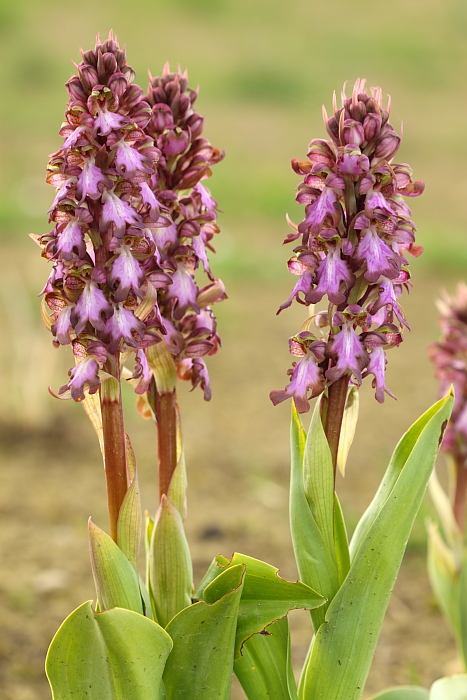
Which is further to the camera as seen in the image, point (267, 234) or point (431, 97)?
point (431, 97)

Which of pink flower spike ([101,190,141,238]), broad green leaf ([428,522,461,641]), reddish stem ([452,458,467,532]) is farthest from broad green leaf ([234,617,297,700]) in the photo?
reddish stem ([452,458,467,532])

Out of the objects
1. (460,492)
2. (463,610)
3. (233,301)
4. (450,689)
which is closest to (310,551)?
(450,689)

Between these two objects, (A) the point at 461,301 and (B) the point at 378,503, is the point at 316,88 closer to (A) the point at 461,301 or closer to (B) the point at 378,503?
(A) the point at 461,301

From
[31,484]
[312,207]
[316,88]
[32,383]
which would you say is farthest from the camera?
[316,88]

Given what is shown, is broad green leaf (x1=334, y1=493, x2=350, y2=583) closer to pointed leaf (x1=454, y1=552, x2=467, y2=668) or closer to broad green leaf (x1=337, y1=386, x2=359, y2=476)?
broad green leaf (x1=337, y1=386, x2=359, y2=476)

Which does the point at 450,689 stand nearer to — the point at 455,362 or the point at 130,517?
the point at 130,517

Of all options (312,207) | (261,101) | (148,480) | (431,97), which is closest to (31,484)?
(148,480)

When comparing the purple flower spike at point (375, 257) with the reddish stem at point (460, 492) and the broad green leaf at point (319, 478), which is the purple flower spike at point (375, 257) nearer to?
the broad green leaf at point (319, 478)
